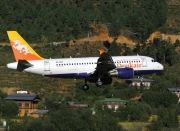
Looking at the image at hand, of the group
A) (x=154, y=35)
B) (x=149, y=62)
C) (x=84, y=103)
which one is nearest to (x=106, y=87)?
(x=84, y=103)

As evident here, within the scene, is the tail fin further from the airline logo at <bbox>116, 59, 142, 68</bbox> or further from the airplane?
the airline logo at <bbox>116, 59, 142, 68</bbox>

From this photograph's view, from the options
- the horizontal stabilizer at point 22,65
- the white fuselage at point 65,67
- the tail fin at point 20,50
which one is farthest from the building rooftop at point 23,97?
the horizontal stabilizer at point 22,65

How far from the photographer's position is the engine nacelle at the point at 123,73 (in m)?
91.4

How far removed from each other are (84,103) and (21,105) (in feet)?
50.5

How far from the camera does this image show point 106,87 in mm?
169125

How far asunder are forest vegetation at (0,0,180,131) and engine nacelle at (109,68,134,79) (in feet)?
168

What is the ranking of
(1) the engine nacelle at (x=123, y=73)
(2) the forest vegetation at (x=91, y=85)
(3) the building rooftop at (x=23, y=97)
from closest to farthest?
1. (1) the engine nacelle at (x=123, y=73)
2. (2) the forest vegetation at (x=91, y=85)
3. (3) the building rooftop at (x=23, y=97)

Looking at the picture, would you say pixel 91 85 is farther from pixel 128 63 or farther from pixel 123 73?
pixel 123 73

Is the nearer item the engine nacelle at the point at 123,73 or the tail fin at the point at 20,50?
the engine nacelle at the point at 123,73

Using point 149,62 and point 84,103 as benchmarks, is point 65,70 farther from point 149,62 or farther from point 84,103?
point 84,103

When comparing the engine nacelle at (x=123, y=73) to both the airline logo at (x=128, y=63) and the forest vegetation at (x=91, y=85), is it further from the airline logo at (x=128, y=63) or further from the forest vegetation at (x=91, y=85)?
the forest vegetation at (x=91, y=85)

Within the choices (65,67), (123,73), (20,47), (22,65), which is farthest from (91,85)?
(22,65)

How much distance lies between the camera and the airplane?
3565 inches

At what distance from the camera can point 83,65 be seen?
9050 cm
